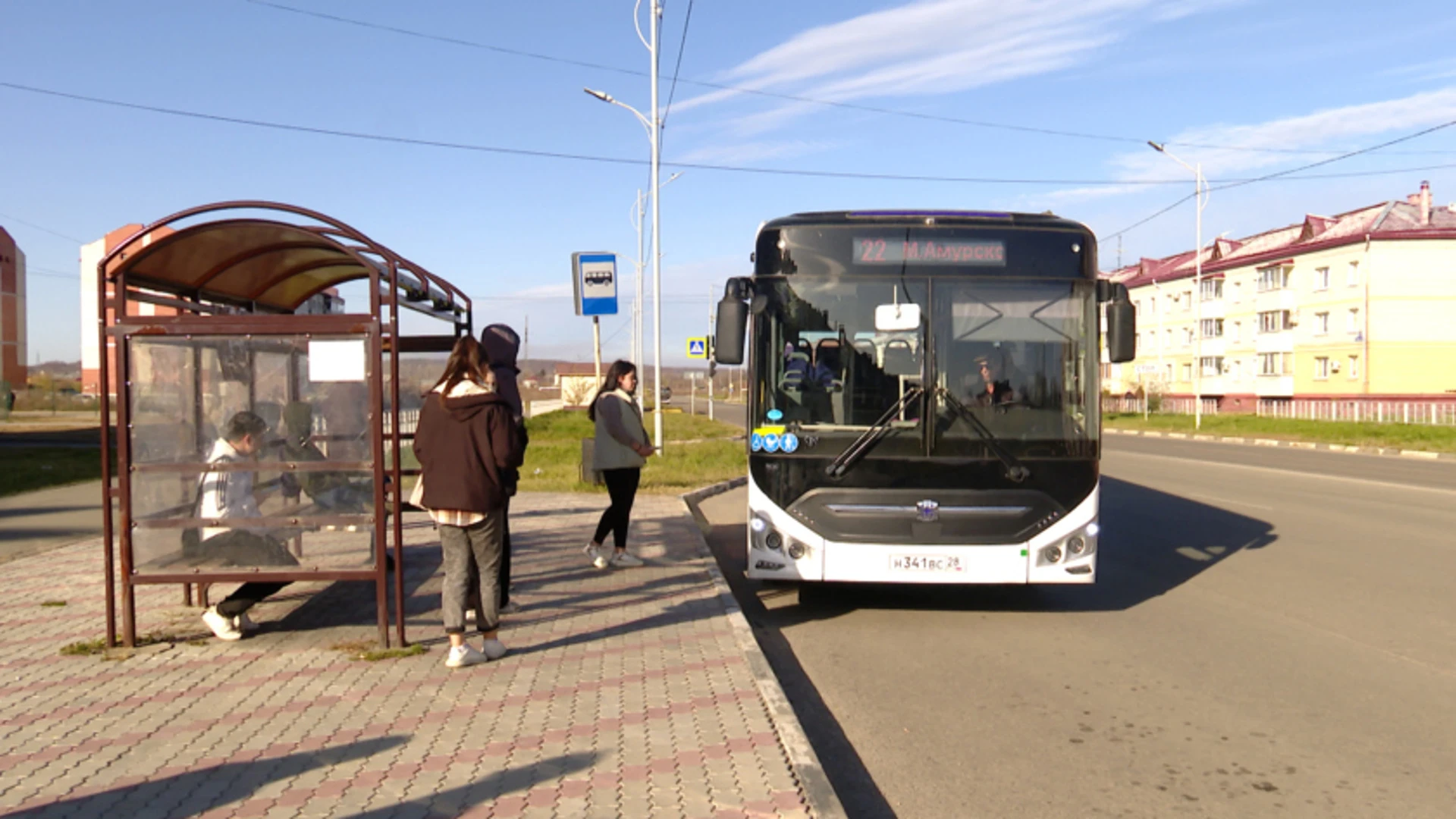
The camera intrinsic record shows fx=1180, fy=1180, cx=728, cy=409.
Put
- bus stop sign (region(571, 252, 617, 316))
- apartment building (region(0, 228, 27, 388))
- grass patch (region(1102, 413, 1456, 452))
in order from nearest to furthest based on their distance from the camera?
1. bus stop sign (region(571, 252, 617, 316))
2. grass patch (region(1102, 413, 1456, 452))
3. apartment building (region(0, 228, 27, 388))

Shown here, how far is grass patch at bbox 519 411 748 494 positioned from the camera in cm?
1933

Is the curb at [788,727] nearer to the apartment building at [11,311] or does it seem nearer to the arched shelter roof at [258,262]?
the arched shelter roof at [258,262]

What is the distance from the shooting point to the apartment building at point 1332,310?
179 feet

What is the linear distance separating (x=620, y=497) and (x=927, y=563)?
2.97m

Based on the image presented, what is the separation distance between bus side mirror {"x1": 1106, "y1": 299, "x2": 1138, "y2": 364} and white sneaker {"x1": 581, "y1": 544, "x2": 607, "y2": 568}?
14.9 feet

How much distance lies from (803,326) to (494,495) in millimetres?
2796

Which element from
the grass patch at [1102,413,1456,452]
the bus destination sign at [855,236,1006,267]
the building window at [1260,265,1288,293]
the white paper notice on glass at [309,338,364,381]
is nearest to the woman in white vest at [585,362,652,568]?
the bus destination sign at [855,236,1006,267]

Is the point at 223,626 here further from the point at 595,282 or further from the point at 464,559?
the point at 595,282

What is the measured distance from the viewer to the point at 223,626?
7.11 meters

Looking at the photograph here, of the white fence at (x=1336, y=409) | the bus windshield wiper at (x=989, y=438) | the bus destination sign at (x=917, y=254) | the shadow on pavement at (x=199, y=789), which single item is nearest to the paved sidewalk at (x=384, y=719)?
the shadow on pavement at (x=199, y=789)

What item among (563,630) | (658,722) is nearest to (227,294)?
(563,630)

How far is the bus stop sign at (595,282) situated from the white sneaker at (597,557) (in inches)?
302

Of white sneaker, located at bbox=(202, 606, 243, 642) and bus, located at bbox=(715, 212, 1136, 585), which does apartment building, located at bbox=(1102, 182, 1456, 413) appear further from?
Answer: white sneaker, located at bbox=(202, 606, 243, 642)

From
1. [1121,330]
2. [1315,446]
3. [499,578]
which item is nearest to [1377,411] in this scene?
[1315,446]
